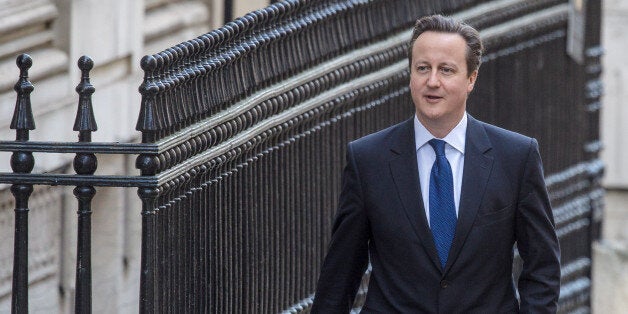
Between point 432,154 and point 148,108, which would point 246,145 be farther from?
point 432,154

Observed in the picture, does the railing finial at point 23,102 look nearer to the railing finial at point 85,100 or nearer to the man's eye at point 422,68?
the railing finial at point 85,100

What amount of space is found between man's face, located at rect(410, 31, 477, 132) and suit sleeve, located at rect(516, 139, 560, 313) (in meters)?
0.33

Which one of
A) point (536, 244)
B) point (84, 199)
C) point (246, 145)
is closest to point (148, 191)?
point (84, 199)

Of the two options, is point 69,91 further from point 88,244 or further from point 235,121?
point 88,244

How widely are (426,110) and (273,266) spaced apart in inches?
49.8

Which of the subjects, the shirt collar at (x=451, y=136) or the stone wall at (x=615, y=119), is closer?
the shirt collar at (x=451, y=136)

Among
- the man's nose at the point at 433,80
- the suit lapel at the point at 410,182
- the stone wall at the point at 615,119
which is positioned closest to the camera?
the man's nose at the point at 433,80

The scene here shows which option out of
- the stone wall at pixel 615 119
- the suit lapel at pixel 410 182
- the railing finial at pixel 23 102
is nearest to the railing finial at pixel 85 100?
the railing finial at pixel 23 102

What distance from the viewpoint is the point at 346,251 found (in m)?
5.18

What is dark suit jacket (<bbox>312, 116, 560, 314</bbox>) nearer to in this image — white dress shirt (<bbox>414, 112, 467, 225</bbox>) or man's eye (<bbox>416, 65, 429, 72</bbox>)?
white dress shirt (<bbox>414, 112, 467, 225</bbox>)

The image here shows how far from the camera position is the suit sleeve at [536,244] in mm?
5090

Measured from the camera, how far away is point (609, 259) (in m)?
10.5

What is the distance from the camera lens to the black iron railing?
5.10m

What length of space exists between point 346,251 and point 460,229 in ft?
1.19
